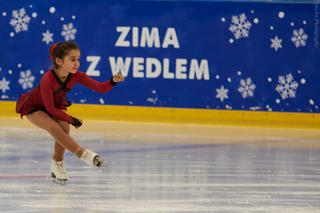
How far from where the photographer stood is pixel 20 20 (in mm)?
11688

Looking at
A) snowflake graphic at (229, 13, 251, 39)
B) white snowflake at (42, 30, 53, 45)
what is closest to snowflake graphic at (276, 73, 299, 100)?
snowflake graphic at (229, 13, 251, 39)

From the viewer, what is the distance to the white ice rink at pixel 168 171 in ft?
20.0

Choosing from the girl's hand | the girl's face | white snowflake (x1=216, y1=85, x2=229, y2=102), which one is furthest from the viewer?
white snowflake (x1=216, y1=85, x2=229, y2=102)

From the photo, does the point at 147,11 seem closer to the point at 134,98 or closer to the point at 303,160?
the point at 134,98

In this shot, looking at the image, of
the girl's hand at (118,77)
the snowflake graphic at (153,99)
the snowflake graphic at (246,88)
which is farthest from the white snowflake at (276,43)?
the girl's hand at (118,77)

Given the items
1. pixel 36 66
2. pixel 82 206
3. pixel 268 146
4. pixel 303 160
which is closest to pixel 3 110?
pixel 36 66

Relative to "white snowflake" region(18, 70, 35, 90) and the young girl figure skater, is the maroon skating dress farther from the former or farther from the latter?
"white snowflake" region(18, 70, 35, 90)

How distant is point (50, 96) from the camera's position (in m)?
6.73

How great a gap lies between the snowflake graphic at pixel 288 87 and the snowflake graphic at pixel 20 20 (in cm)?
286

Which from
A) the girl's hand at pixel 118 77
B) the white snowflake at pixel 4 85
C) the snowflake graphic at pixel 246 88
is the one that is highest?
the white snowflake at pixel 4 85

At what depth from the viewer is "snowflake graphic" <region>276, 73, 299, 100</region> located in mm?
11148

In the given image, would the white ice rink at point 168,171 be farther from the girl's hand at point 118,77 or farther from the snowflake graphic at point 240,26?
the snowflake graphic at point 240,26

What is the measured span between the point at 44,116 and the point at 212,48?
4.74 metres

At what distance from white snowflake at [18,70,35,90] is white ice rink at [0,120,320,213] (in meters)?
0.95
